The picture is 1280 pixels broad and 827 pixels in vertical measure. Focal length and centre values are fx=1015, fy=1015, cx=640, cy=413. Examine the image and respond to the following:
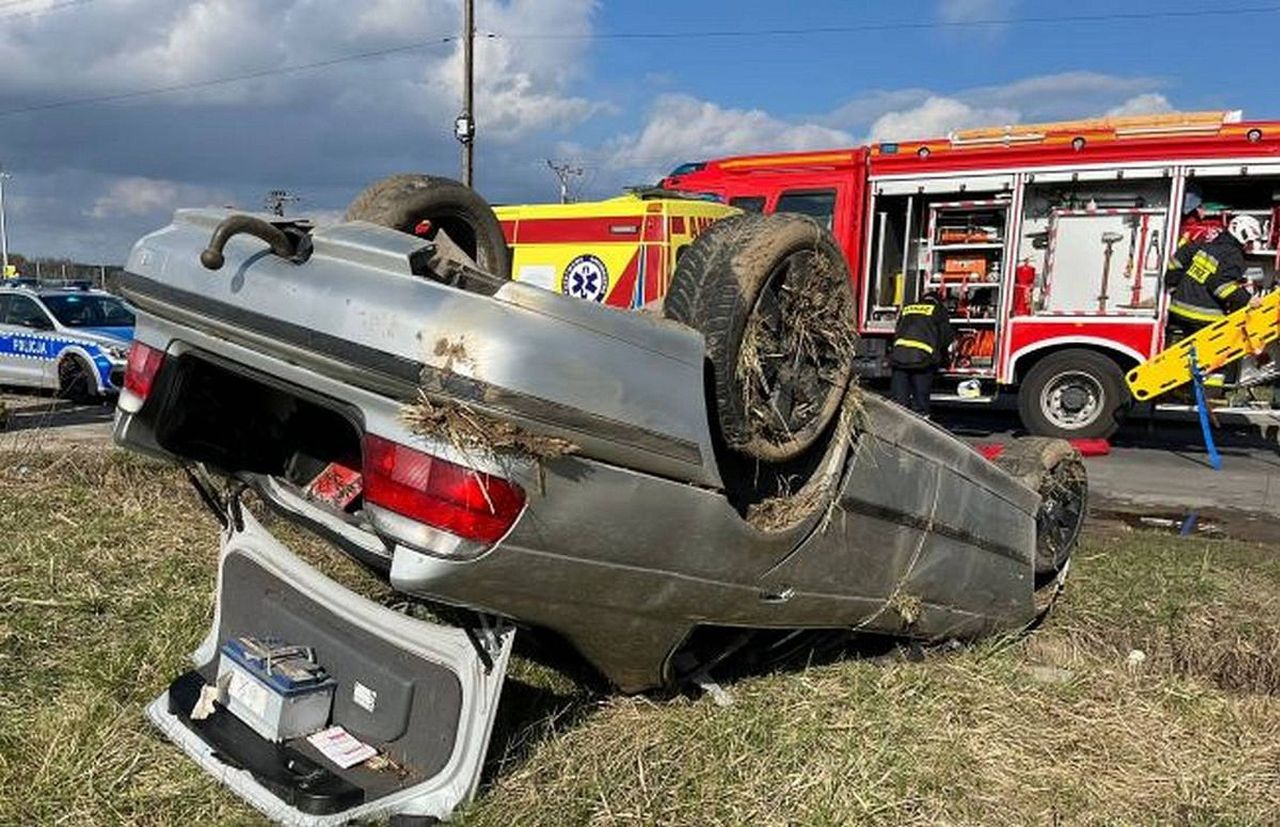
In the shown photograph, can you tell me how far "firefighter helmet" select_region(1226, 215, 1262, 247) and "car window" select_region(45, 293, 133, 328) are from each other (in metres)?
11.5

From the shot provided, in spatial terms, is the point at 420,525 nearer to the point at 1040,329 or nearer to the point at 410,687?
the point at 410,687

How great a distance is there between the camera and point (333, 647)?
99.0 inches

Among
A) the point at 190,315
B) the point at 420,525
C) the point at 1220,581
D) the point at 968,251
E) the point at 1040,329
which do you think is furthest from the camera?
the point at 968,251

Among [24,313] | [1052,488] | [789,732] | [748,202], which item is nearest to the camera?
[789,732]

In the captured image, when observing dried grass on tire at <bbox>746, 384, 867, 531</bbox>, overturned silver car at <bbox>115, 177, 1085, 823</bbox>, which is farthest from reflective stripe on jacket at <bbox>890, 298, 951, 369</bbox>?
dried grass on tire at <bbox>746, 384, 867, 531</bbox>

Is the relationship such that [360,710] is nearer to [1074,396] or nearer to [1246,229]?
[1074,396]

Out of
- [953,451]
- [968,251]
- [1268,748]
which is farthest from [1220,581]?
[968,251]

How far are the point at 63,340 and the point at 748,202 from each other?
746cm

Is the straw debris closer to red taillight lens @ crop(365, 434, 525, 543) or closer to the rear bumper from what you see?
red taillight lens @ crop(365, 434, 525, 543)

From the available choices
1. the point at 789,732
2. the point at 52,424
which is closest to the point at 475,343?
the point at 789,732

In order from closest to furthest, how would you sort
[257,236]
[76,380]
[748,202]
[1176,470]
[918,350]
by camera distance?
[257,236]
[1176,470]
[918,350]
[76,380]
[748,202]

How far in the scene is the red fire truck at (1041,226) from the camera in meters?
9.27

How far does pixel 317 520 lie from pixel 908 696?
1727 millimetres

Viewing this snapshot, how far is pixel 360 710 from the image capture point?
2449 millimetres
